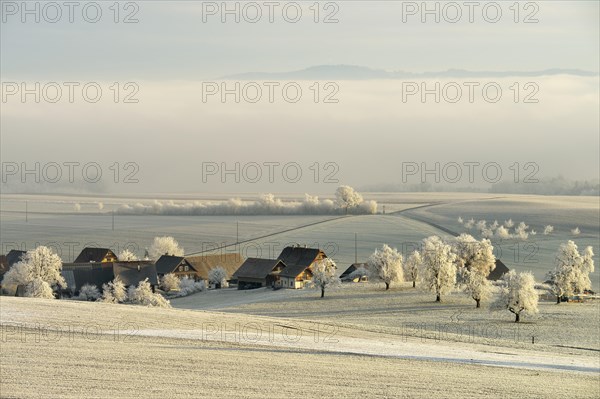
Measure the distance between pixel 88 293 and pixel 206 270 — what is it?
22575 mm

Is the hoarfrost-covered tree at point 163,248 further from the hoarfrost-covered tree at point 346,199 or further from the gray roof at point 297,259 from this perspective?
the hoarfrost-covered tree at point 346,199

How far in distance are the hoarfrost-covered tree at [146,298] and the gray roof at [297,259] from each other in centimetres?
2202

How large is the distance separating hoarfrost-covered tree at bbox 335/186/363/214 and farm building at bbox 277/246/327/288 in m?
66.1

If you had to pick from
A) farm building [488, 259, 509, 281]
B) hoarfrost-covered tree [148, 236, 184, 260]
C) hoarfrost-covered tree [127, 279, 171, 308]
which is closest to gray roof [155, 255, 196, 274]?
hoarfrost-covered tree [148, 236, 184, 260]

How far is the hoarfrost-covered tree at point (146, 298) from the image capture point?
83625 mm

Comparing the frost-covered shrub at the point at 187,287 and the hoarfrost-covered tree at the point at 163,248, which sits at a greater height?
the hoarfrost-covered tree at the point at 163,248

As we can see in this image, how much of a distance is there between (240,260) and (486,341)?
236ft

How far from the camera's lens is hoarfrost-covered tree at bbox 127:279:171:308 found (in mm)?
83625

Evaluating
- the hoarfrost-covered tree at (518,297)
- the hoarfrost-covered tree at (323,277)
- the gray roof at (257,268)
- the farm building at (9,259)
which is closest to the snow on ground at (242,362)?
the hoarfrost-covered tree at (518,297)

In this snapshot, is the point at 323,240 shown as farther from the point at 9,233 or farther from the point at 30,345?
the point at 30,345

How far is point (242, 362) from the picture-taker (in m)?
37.5

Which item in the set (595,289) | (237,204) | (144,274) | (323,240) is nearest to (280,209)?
(237,204)

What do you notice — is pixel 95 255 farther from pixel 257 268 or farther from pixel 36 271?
pixel 257 268

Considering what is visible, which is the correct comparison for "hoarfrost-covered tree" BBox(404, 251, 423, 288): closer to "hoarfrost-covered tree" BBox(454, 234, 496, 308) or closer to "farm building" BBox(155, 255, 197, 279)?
"hoarfrost-covered tree" BBox(454, 234, 496, 308)
